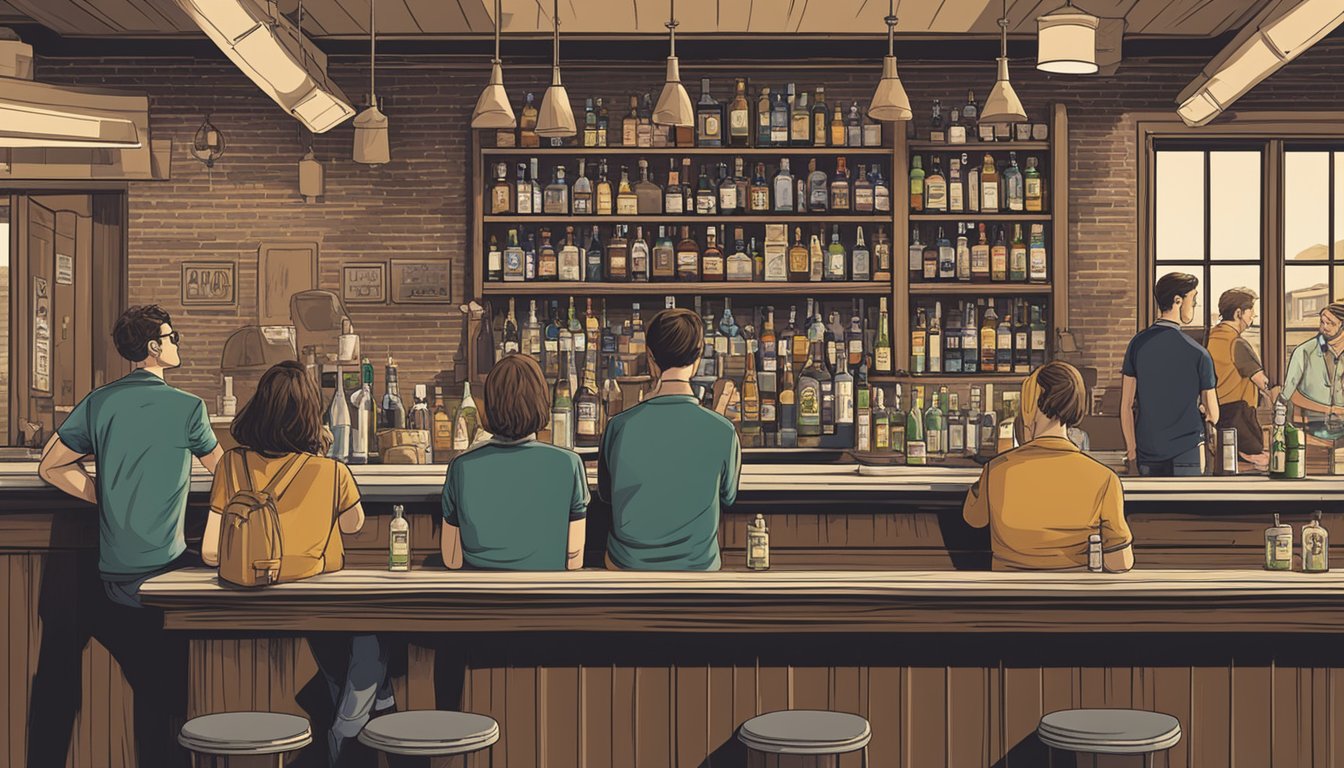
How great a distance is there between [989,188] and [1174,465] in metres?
2.41

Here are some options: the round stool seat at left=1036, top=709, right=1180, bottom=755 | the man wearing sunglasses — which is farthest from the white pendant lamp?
the man wearing sunglasses

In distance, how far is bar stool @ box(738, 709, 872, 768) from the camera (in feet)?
8.64

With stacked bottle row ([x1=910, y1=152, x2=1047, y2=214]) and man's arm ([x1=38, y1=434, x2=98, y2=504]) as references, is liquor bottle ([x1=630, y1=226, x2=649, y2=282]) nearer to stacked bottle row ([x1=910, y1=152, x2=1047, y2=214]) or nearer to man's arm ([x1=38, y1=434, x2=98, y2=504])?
stacked bottle row ([x1=910, y1=152, x2=1047, y2=214])

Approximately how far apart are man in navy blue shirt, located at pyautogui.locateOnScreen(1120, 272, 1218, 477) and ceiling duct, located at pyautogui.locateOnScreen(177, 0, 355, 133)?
10.9 feet

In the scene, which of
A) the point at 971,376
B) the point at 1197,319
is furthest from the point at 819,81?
the point at 1197,319

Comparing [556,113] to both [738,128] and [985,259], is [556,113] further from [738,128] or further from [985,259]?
[985,259]

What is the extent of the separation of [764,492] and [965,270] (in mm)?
3352

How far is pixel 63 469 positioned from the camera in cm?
351

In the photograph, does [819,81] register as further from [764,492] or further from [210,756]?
[210,756]

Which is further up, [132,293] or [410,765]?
[132,293]

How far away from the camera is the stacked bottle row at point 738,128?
6.72 m

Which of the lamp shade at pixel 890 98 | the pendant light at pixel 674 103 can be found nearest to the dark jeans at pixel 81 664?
the pendant light at pixel 674 103

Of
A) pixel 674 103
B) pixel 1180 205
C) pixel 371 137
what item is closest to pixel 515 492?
pixel 674 103

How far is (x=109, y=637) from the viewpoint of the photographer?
374 cm
